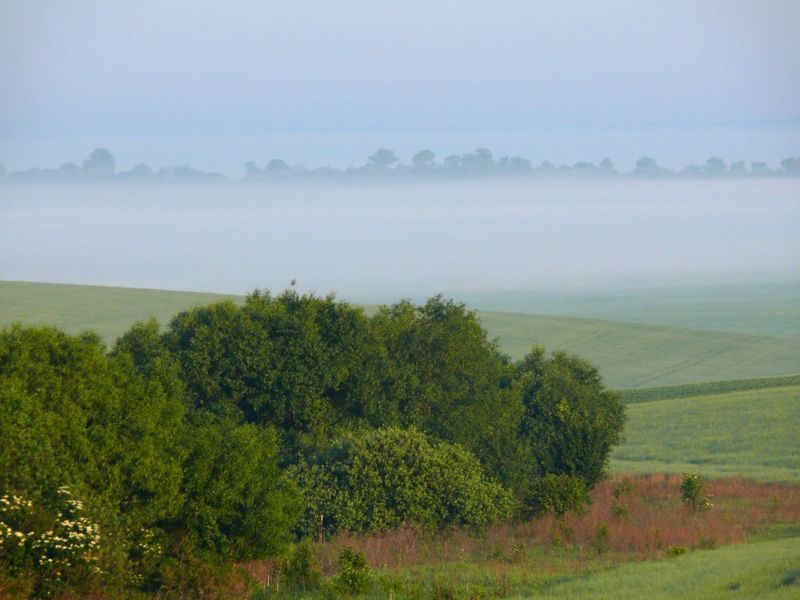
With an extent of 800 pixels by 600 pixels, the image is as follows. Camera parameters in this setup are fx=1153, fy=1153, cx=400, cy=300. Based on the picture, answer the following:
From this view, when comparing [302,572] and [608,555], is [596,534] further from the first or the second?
[302,572]

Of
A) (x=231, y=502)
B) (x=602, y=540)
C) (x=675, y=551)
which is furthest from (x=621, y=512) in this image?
(x=231, y=502)

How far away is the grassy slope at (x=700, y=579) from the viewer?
21375 mm

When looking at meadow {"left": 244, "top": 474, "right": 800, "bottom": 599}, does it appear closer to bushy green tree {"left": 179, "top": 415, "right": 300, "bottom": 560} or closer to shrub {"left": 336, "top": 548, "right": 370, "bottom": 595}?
shrub {"left": 336, "top": 548, "right": 370, "bottom": 595}

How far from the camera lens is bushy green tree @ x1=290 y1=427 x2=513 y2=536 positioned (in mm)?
34125

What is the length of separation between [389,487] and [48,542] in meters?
14.7

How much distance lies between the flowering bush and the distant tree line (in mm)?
36

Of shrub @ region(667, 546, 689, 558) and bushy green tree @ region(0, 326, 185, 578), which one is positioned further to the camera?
shrub @ region(667, 546, 689, 558)

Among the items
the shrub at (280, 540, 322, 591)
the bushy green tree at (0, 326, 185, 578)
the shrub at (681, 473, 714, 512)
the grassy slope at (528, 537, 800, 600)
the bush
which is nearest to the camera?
the grassy slope at (528, 537, 800, 600)

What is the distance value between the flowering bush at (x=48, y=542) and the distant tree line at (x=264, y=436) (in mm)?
36

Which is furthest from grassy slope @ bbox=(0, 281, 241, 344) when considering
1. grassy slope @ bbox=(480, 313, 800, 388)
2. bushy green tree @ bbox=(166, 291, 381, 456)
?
bushy green tree @ bbox=(166, 291, 381, 456)

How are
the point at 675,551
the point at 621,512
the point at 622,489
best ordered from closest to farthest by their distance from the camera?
the point at 675,551 → the point at 621,512 → the point at 622,489

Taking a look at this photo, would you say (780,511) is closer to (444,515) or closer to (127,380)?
(444,515)

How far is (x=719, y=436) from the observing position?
5994 cm

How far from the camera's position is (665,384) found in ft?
289
